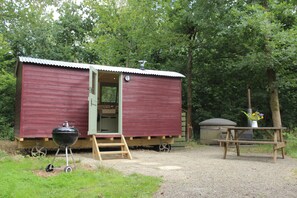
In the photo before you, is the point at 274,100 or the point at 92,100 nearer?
the point at 92,100

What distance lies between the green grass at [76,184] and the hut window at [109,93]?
5148mm

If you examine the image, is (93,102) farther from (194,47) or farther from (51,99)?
(194,47)

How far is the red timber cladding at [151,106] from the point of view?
31.1ft

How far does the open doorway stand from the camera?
1016cm

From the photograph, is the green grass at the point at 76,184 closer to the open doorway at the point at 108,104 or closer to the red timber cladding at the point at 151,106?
the red timber cladding at the point at 151,106

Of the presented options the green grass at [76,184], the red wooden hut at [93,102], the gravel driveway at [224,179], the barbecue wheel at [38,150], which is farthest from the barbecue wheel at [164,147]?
the green grass at [76,184]

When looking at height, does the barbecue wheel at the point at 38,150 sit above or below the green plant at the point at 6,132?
below

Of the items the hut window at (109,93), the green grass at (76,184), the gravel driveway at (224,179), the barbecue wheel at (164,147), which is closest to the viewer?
the green grass at (76,184)

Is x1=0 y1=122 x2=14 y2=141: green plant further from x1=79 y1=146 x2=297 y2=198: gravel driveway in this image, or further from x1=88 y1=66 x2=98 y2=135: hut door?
x1=79 y1=146 x2=297 y2=198: gravel driveway

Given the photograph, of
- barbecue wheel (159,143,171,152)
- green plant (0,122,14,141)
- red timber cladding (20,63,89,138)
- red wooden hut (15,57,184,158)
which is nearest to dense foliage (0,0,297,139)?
green plant (0,122,14,141)

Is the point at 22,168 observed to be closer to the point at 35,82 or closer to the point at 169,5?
the point at 35,82

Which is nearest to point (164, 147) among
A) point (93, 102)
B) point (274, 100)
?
point (93, 102)

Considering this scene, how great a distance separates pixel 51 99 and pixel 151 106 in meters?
3.01

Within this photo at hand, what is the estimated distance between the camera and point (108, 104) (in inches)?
416
